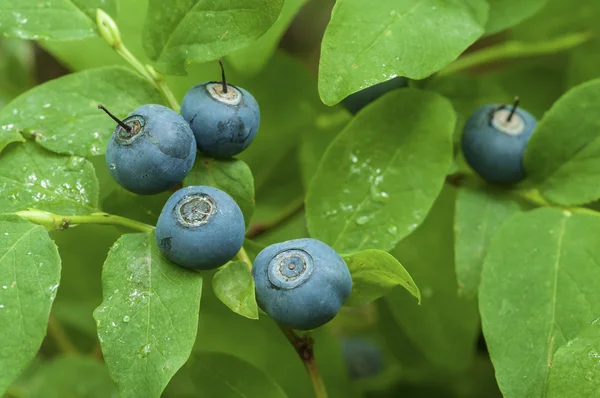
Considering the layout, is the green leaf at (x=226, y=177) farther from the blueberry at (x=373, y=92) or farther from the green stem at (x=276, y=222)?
the green stem at (x=276, y=222)

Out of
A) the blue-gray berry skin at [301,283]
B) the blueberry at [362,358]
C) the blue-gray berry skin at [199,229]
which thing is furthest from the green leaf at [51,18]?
the blueberry at [362,358]

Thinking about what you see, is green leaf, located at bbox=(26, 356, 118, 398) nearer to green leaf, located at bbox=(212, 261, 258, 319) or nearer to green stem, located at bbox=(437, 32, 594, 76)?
green leaf, located at bbox=(212, 261, 258, 319)

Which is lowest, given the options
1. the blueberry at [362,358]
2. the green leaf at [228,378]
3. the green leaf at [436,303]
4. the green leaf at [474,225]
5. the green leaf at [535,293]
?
the blueberry at [362,358]

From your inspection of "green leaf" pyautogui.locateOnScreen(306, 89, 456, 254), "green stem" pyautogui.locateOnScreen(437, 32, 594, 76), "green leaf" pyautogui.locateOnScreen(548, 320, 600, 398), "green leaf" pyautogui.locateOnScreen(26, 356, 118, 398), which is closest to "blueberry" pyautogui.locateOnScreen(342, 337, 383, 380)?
"green leaf" pyautogui.locateOnScreen(26, 356, 118, 398)

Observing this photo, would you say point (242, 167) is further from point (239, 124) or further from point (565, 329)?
point (565, 329)

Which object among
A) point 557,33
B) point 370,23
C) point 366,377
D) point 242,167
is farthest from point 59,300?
point 557,33
